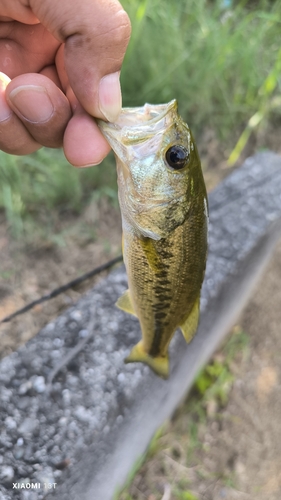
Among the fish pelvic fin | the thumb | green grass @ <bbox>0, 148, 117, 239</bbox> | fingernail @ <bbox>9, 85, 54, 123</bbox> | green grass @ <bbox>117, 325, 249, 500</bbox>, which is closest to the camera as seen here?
the thumb

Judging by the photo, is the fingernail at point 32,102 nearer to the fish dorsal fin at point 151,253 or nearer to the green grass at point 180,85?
the fish dorsal fin at point 151,253

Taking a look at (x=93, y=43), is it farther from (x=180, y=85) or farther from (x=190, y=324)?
(x=180, y=85)

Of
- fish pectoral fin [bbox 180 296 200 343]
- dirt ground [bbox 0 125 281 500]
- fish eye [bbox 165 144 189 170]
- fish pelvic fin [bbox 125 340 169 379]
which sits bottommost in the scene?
dirt ground [bbox 0 125 281 500]

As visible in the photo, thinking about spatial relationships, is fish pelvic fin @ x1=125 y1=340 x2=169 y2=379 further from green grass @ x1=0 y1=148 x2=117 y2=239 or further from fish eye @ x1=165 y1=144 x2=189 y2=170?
green grass @ x1=0 y1=148 x2=117 y2=239

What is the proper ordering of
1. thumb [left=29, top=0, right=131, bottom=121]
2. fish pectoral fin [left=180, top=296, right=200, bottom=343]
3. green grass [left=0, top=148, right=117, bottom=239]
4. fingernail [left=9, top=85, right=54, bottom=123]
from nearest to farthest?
1. thumb [left=29, top=0, right=131, bottom=121]
2. fingernail [left=9, top=85, right=54, bottom=123]
3. fish pectoral fin [left=180, top=296, right=200, bottom=343]
4. green grass [left=0, top=148, right=117, bottom=239]

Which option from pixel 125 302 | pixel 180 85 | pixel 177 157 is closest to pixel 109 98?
pixel 177 157

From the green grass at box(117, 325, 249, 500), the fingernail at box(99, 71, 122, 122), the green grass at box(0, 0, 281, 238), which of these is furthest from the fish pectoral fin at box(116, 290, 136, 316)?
the green grass at box(0, 0, 281, 238)

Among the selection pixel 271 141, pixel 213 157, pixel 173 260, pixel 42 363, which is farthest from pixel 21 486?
pixel 271 141

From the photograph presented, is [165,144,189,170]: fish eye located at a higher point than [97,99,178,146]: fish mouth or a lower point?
lower

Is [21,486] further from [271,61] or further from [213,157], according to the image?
[271,61]
